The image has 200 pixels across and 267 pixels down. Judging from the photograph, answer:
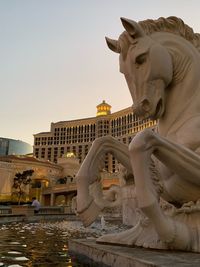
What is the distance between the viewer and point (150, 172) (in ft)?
10.2

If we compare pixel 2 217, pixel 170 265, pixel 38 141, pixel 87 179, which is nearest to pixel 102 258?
pixel 87 179

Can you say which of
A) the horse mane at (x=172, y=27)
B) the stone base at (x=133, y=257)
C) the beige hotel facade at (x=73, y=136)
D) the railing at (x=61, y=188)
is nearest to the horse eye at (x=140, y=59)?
the horse mane at (x=172, y=27)

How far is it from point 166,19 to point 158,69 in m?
0.85

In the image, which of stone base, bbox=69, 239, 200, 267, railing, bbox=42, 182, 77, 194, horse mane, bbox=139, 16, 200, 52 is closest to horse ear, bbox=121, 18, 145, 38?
horse mane, bbox=139, 16, 200, 52

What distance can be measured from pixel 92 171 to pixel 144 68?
131 centimetres

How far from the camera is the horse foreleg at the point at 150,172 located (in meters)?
2.89

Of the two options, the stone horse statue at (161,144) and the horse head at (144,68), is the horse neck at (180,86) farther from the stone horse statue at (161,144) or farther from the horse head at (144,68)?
the horse head at (144,68)

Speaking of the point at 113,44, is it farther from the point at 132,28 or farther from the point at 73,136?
the point at 73,136

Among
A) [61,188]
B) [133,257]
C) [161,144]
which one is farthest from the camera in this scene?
[61,188]

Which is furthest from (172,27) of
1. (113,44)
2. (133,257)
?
(133,257)

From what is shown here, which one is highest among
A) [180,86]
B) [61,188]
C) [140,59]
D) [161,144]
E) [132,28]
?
[61,188]

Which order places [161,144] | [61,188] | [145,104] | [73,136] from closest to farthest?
1. [161,144]
2. [145,104]
3. [61,188]
4. [73,136]

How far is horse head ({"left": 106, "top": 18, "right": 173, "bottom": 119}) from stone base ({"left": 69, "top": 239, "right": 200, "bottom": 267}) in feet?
5.10

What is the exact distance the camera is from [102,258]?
10.5ft
